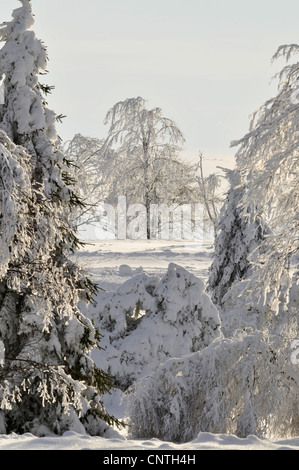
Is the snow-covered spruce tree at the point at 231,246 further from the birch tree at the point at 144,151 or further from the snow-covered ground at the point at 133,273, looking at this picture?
the birch tree at the point at 144,151

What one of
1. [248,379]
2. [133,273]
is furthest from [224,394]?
[133,273]

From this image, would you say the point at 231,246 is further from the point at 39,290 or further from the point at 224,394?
the point at 39,290

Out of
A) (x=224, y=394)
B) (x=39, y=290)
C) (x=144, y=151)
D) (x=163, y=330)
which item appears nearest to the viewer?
(x=39, y=290)

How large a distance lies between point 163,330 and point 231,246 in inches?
241

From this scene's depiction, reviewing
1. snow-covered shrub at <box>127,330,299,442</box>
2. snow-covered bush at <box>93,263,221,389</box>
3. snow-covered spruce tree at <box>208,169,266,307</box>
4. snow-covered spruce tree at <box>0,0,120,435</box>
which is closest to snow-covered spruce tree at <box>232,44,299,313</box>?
snow-covered shrub at <box>127,330,299,442</box>

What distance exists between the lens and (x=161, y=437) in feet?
38.2

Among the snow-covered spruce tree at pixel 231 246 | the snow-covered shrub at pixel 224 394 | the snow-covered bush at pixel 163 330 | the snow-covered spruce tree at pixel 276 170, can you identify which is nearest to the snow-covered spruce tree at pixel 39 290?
the snow-covered shrub at pixel 224 394

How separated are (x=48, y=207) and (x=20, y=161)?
644 mm

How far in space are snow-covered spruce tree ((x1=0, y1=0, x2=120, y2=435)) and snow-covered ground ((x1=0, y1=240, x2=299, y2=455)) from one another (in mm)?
540

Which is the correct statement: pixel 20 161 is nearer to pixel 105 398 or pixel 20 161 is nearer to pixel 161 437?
pixel 161 437

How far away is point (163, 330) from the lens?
51.4 ft

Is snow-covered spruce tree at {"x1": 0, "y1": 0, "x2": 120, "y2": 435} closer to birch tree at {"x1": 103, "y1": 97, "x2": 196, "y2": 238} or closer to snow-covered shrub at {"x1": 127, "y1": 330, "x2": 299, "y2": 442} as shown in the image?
snow-covered shrub at {"x1": 127, "y1": 330, "x2": 299, "y2": 442}

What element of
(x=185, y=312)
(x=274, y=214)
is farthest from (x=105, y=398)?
(x=274, y=214)

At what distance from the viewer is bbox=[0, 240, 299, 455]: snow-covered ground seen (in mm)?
8352
